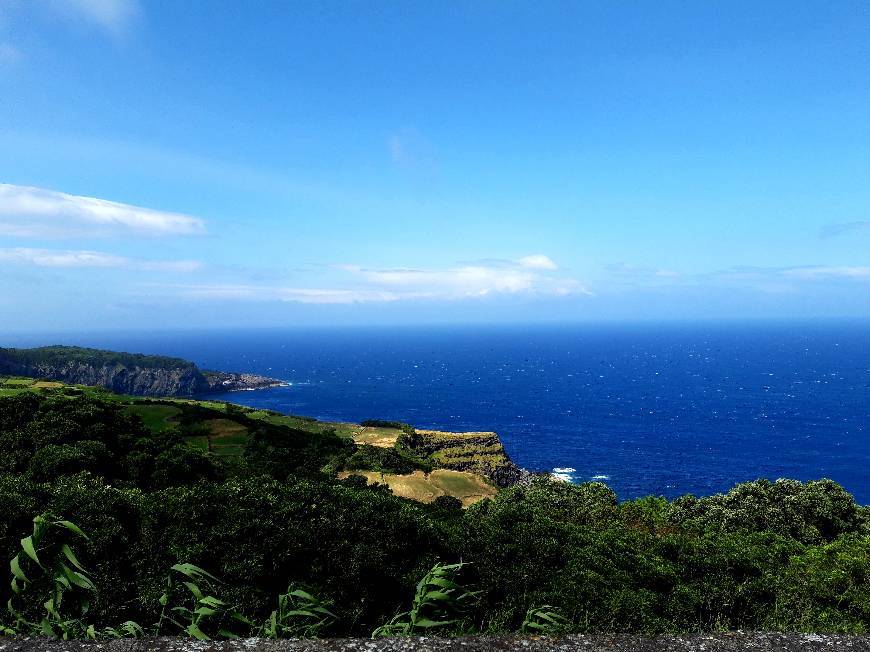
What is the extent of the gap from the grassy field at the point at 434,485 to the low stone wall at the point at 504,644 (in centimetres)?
5638

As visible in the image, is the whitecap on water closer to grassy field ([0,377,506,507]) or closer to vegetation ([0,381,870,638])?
grassy field ([0,377,506,507])

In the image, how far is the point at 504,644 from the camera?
529 centimetres

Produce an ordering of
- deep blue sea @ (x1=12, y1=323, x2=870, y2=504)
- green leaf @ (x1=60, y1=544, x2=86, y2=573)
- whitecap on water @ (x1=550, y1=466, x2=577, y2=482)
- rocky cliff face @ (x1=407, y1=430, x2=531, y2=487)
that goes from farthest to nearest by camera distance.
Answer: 1. deep blue sea @ (x1=12, y1=323, x2=870, y2=504)
2. whitecap on water @ (x1=550, y1=466, x2=577, y2=482)
3. rocky cliff face @ (x1=407, y1=430, x2=531, y2=487)
4. green leaf @ (x1=60, y1=544, x2=86, y2=573)

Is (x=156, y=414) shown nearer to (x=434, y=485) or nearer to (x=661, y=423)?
(x=434, y=485)

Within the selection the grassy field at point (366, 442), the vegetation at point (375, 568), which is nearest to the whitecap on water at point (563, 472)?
the grassy field at point (366, 442)

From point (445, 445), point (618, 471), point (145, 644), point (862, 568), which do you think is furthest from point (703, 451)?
point (145, 644)

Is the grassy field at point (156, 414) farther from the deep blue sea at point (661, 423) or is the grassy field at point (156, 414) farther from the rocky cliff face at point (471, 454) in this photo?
the deep blue sea at point (661, 423)

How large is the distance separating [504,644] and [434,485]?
64.9m

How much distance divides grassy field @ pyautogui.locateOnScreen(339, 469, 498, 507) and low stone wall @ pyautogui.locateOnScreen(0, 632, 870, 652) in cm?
5638

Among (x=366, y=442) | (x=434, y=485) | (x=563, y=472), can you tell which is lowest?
(x=563, y=472)

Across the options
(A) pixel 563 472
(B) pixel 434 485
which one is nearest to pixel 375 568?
(B) pixel 434 485

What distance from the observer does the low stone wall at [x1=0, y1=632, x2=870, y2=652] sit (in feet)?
16.0

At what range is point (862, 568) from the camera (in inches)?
792

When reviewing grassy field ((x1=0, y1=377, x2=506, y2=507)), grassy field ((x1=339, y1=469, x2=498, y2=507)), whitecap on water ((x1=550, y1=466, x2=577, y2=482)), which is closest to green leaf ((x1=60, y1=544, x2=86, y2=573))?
grassy field ((x1=339, y1=469, x2=498, y2=507))
